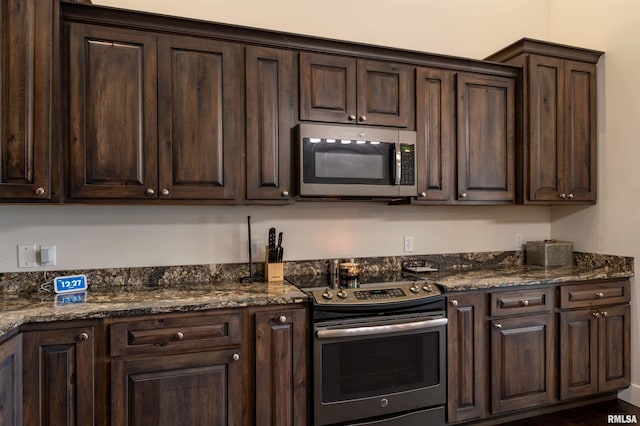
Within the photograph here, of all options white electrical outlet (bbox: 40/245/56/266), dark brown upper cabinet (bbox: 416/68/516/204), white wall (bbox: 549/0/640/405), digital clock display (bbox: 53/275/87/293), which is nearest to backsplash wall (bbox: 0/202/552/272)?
white electrical outlet (bbox: 40/245/56/266)

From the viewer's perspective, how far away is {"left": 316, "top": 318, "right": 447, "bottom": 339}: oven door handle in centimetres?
199

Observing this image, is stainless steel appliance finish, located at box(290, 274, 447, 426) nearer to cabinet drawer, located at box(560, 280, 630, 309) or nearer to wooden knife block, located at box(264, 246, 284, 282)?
wooden knife block, located at box(264, 246, 284, 282)

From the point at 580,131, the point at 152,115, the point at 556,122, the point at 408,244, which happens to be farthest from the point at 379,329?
the point at 580,131

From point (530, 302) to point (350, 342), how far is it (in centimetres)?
121

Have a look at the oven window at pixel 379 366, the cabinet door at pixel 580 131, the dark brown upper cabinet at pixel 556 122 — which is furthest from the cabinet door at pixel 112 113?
the cabinet door at pixel 580 131

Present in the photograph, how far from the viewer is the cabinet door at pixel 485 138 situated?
2629 millimetres

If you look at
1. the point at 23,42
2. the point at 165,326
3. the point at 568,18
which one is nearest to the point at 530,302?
the point at 165,326

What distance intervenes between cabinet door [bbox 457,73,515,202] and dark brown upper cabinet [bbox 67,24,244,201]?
1473 mm

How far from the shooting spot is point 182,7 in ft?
8.01

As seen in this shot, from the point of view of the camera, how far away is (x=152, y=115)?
80.0 inches

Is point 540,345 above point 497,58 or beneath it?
beneath

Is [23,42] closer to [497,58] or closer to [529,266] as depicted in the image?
[497,58]

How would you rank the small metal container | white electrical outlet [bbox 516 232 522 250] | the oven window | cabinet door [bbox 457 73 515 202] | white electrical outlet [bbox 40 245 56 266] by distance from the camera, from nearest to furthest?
1. the oven window
2. white electrical outlet [bbox 40 245 56 266]
3. cabinet door [bbox 457 73 515 202]
4. the small metal container
5. white electrical outlet [bbox 516 232 522 250]

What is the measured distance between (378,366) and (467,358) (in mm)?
568
